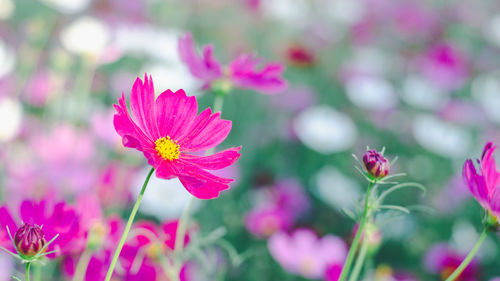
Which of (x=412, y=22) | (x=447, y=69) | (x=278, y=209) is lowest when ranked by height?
(x=278, y=209)

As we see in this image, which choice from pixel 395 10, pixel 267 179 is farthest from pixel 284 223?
pixel 395 10

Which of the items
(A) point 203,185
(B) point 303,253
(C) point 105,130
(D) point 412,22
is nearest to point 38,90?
(C) point 105,130

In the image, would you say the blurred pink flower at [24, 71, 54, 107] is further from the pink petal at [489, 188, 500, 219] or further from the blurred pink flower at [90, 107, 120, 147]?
the pink petal at [489, 188, 500, 219]

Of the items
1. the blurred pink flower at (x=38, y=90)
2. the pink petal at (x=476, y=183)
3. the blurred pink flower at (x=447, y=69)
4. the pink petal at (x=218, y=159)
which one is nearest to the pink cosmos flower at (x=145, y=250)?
the pink petal at (x=218, y=159)

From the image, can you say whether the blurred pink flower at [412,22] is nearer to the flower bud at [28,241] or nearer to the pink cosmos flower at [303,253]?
the pink cosmos flower at [303,253]

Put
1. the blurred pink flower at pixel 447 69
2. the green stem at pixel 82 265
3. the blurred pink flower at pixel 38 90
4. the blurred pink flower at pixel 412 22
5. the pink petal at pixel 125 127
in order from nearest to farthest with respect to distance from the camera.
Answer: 1. the pink petal at pixel 125 127
2. the green stem at pixel 82 265
3. the blurred pink flower at pixel 38 90
4. the blurred pink flower at pixel 447 69
5. the blurred pink flower at pixel 412 22

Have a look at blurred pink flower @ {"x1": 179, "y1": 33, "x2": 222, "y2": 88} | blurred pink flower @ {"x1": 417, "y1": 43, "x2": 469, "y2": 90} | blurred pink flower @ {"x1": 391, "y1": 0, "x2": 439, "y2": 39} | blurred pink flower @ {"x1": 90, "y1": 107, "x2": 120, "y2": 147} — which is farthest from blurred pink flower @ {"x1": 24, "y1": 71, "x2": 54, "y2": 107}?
blurred pink flower @ {"x1": 391, "y1": 0, "x2": 439, "y2": 39}

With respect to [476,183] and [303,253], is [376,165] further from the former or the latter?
[303,253]
